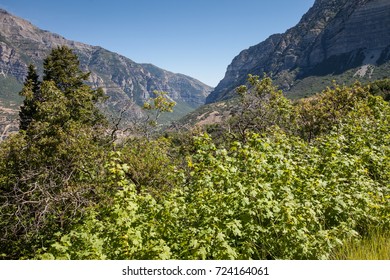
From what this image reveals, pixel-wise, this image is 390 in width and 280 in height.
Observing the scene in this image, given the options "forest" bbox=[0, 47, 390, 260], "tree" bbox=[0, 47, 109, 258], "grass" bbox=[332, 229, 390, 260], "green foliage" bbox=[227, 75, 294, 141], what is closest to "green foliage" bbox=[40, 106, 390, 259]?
"forest" bbox=[0, 47, 390, 260]

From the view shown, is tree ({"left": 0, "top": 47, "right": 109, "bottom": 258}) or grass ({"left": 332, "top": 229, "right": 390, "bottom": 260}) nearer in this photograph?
grass ({"left": 332, "top": 229, "right": 390, "bottom": 260})

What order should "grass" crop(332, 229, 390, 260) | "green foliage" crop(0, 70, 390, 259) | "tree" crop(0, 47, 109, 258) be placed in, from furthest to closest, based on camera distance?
1. "tree" crop(0, 47, 109, 258)
2. "green foliage" crop(0, 70, 390, 259)
3. "grass" crop(332, 229, 390, 260)

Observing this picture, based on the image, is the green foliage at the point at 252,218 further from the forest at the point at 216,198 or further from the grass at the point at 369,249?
the grass at the point at 369,249

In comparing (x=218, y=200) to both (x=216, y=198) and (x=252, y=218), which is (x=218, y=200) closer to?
(x=216, y=198)

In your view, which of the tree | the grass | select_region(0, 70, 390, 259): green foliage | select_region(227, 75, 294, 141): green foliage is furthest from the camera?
select_region(227, 75, 294, 141): green foliage

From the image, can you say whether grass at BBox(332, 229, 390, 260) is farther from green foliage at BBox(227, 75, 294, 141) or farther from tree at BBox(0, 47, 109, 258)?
green foliage at BBox(227, 75, 294, 141)

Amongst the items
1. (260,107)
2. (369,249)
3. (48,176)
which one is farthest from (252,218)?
(260,107)

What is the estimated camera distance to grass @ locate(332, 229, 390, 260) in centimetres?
Answer: 549

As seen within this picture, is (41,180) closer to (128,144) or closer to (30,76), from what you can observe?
(128,144)

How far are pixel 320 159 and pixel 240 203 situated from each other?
4.41 m

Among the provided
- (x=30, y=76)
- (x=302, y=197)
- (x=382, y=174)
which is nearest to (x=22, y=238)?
(x=302, y=197)

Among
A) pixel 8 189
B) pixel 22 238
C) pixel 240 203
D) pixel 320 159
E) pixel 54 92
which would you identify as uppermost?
pixel 54 92

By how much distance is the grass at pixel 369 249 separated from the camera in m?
5.49

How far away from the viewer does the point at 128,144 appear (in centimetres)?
1769
